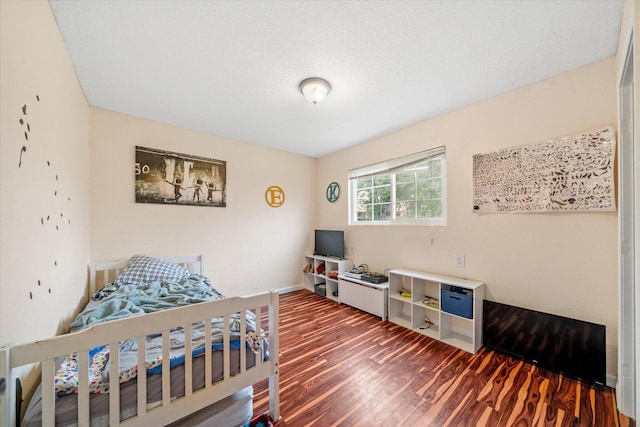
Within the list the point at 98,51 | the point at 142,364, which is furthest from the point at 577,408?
the point at 98,51

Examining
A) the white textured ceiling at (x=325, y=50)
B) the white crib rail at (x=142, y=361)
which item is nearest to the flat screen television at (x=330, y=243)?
the white textured ceiling at (x=325, y=50)

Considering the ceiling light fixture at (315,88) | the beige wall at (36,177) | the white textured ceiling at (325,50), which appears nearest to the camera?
the beige wall at (36,177)

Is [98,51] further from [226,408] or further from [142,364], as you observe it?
[226,408]

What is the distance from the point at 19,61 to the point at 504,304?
3.45 meters

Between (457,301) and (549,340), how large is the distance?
0.65m

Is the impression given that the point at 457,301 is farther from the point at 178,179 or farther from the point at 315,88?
the point at 178,179

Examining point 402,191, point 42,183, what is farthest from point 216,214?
point 402,191

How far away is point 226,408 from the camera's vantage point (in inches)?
49.3

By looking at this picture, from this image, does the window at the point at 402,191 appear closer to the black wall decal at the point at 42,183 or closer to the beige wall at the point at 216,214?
the beige wall at the point at 216,214

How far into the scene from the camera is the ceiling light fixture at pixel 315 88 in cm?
195

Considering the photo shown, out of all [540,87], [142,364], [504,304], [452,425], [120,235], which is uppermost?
[540,87]

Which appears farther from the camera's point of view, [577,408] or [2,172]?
[577,408]

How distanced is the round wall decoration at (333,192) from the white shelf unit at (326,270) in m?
1.00

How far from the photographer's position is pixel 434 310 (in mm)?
2547
